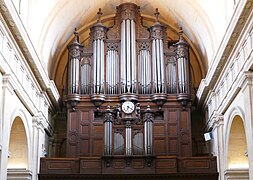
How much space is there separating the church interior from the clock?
0.04 meters

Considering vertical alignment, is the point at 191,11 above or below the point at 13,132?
above

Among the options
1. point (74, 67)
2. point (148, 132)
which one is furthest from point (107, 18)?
point (148, 132)

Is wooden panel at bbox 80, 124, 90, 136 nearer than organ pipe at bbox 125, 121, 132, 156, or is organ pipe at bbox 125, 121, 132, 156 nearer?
→ organ pipe at bbox 125, 121, 132, 156

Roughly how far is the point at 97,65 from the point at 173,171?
5265 mm

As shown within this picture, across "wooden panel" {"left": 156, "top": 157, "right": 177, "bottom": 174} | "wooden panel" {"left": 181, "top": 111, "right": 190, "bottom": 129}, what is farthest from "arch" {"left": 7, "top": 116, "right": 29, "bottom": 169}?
"wooden panel" {"left": 181, "top": 111, "right": 190, "bottom": 129}

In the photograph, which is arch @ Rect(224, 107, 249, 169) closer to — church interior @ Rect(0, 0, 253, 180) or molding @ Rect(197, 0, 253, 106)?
church interior @ Rect(0, 0, 253, 180)

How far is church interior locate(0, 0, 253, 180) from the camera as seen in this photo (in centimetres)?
1802

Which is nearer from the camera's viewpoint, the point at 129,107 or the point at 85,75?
the point at 129,107

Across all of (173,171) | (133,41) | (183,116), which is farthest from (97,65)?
(173,171)

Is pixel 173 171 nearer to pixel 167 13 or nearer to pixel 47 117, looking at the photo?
pixel 47 117

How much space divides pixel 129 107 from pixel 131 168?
2.51 metres

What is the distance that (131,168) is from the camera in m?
19.6

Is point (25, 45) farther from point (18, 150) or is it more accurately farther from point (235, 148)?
point (235, 148)

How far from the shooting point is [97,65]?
21875 millimetres
